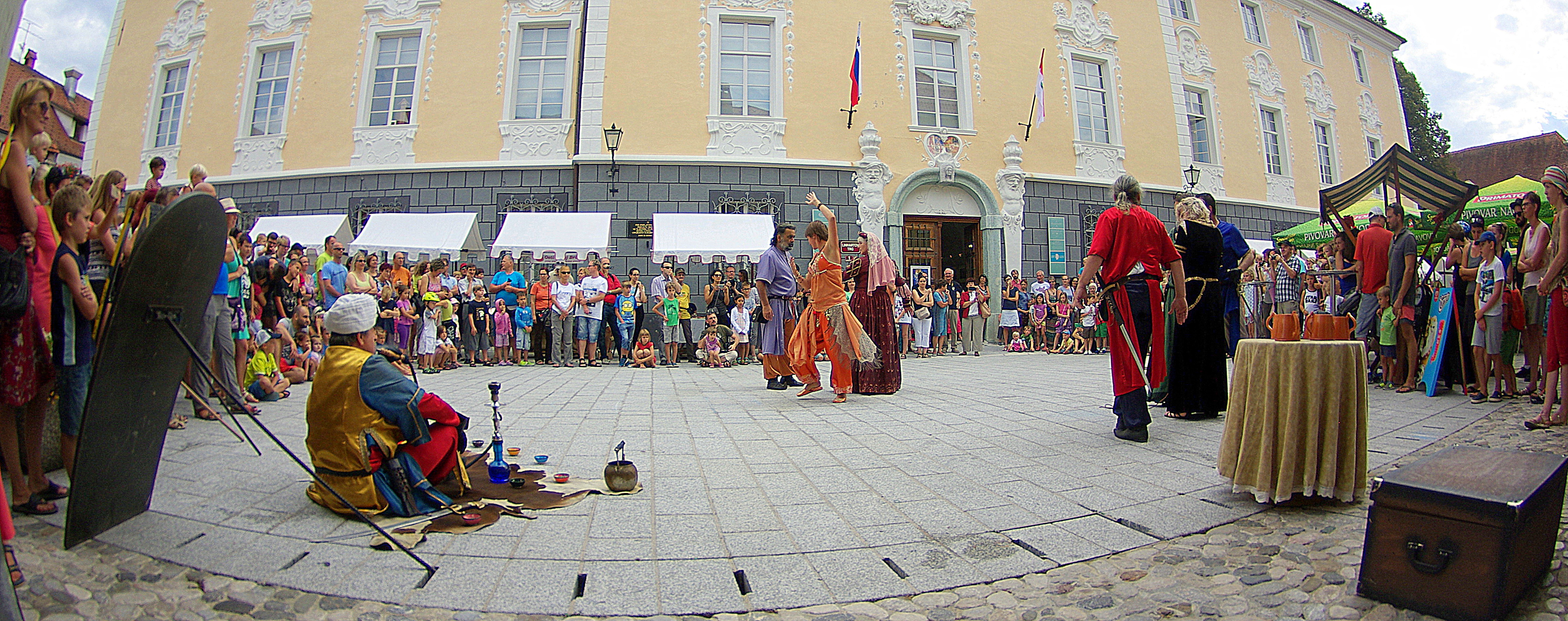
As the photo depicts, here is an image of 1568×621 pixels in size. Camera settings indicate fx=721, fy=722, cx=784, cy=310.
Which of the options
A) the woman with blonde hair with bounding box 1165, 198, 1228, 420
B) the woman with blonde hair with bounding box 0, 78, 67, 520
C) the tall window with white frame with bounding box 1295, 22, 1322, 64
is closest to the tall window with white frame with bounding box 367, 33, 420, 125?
the woman with blonde hair with bounding box 0, 78, 67, 520

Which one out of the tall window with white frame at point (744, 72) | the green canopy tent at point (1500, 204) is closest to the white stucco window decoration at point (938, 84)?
the tall window with white frame at point (744, 72)

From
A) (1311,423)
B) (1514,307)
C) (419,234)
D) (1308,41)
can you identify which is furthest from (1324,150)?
(419,234)

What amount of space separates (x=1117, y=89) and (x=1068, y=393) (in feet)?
49.8

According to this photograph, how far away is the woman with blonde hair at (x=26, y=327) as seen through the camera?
3.19m

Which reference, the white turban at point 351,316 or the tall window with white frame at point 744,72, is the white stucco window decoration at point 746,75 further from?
the white turban at point 351,316

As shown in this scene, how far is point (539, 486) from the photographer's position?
12.7 ft

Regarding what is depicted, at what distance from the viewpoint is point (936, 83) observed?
18.2 meters

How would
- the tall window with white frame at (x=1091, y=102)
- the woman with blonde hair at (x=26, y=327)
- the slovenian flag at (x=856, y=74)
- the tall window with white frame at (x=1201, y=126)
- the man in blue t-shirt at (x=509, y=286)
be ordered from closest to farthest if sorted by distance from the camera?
the woman with blonde hair at (x=26, y=327)
the man in blue t-shirt at (x=509, y=286)
the slovenian flag at (x=856, y=74)
the tall window with white frame at (x=1091, y=102)
the tall window with white frame at (x=1201, y=126)

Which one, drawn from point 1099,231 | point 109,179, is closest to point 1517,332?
point 1099,231

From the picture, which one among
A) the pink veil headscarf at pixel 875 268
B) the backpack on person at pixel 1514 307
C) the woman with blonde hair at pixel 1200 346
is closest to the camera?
the woman with blonde hair at pixel 1200 346

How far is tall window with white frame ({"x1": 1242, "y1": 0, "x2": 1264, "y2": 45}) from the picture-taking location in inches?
920

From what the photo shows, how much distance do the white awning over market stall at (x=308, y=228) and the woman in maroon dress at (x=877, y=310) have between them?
1377 centimetres

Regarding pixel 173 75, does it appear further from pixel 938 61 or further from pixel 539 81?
pixel 938 61

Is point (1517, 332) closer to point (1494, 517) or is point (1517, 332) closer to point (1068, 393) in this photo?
point (1068, 393)
